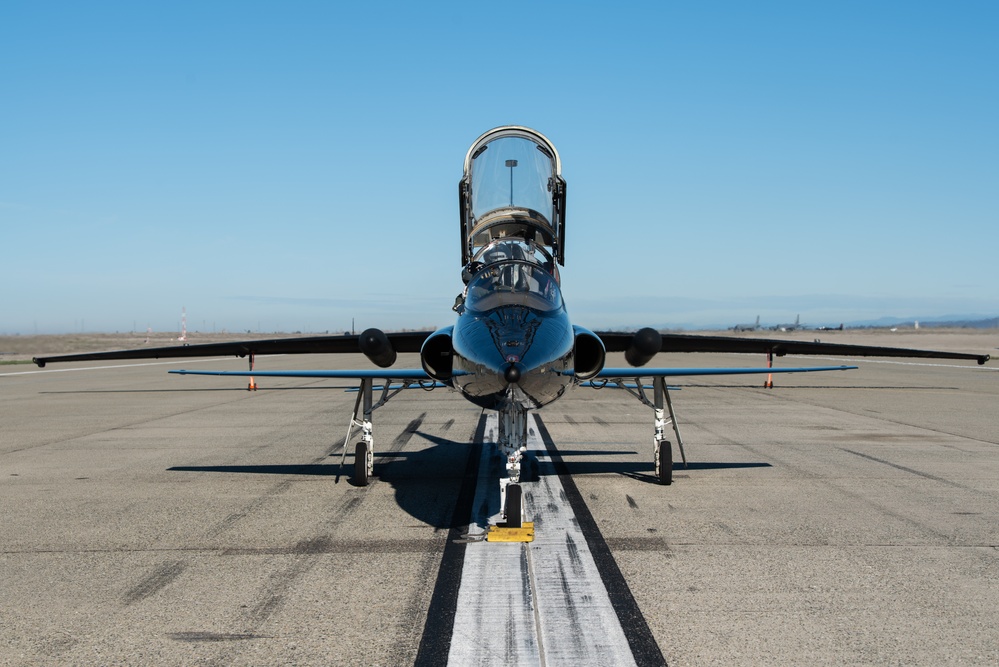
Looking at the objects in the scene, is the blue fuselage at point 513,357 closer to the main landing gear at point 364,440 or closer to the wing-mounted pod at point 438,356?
the wing-mounted pod at point 438,356

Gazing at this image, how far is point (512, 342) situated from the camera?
6141 millimetres

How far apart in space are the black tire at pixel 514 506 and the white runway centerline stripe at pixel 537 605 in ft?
0.78

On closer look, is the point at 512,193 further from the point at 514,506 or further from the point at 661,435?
the point at 514,506

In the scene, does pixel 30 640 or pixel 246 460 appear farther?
pixel 246 460

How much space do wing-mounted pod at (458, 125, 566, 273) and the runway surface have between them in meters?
3.16

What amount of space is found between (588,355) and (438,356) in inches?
57.5

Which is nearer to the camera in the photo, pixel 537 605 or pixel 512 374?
pixel 537 605

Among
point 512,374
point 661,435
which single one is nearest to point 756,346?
point 661,435

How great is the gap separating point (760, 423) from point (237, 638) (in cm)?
1331

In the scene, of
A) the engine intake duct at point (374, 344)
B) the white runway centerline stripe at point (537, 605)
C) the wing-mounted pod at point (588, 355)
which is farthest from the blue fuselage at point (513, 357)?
the white runway centerline stripe at point (537, 605)

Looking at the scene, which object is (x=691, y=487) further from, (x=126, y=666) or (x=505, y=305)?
(x=126, y=666)

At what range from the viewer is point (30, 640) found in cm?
440

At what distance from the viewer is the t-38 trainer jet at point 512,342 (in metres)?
6.29

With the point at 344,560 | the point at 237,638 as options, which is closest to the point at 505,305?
the point at 344,560
